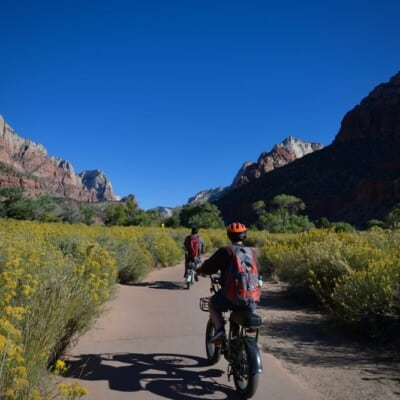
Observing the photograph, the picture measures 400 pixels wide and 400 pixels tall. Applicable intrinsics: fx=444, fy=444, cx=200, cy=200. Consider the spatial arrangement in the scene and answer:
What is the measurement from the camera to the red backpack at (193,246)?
46.7ft

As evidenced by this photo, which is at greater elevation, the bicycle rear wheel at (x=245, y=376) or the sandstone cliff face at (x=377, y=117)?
the sandstone cliff face at (x=377, y=117)

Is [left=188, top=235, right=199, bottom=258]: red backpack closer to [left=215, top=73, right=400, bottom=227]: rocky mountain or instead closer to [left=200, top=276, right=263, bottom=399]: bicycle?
[left=200, top=276, right=263, bottom=399]: bicycle

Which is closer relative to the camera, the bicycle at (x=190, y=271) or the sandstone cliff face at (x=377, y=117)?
the bicycle at (x=190, y=271)

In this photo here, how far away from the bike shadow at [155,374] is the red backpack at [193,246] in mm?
7735

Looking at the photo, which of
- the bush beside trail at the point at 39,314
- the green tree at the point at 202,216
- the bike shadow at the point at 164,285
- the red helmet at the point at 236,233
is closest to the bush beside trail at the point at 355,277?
the red helmet at the point at 236,233

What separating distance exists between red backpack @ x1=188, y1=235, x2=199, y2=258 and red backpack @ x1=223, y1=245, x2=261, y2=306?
29.5 feet

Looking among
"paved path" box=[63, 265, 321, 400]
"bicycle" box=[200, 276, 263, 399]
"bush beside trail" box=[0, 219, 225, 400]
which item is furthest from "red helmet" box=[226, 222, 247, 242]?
"bush beside trail" box=[0, 219, 225, 400]

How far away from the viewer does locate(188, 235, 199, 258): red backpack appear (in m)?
14.2

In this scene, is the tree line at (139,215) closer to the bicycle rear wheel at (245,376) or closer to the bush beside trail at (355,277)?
the bush beside trail at (355,277)

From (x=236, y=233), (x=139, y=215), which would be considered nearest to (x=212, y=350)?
(x=236, y=233)

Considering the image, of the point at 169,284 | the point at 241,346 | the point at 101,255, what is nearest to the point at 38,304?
the point at 241,346

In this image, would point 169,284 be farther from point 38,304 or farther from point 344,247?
point 38,304

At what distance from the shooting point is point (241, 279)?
505 cm

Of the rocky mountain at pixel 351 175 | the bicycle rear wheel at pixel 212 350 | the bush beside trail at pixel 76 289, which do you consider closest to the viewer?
the bush beside trail at pixel 76 289
